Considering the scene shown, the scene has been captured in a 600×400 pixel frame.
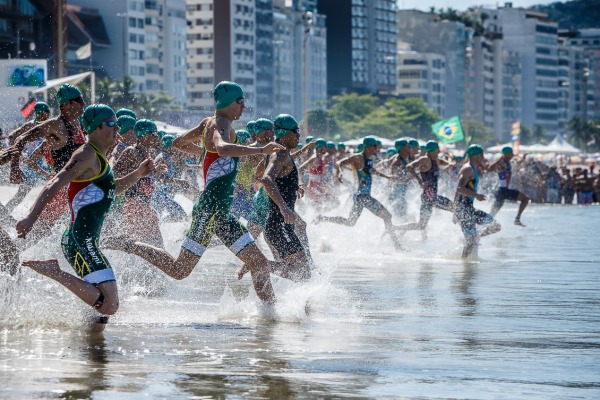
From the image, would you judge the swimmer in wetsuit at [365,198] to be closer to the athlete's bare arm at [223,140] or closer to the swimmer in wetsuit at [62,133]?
the swimmer in wetsuit at [62,133]

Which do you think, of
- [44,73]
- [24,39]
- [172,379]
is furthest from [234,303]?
[24,39]

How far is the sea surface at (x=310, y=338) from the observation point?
748 cm

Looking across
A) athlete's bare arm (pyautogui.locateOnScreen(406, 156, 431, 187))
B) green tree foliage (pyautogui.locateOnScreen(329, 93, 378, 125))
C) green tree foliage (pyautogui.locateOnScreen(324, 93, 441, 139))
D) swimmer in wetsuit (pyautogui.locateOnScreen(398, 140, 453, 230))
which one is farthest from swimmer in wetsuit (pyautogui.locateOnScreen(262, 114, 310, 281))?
green tree foliage (pyautogui.locateOnScreen(329, 93, 378, 125))

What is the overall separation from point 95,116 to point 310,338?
78.1 inches

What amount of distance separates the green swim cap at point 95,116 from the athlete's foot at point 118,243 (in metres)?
1.35

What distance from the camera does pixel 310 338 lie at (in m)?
9.45

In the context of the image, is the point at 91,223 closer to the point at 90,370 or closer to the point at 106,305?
the point at 106,305

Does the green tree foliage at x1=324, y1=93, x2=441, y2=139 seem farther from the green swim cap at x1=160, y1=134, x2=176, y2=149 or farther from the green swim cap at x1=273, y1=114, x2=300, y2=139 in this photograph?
the green swim cap at x1=273, y1=114, x2=300, y2=139

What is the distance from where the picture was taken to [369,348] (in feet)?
29.8

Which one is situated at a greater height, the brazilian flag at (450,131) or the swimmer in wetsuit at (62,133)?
the swimmer in wetsuit at (62,133)

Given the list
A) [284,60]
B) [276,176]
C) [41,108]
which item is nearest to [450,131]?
[41,108]

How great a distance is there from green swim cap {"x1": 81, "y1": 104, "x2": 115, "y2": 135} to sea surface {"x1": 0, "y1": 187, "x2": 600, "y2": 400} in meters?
1.31

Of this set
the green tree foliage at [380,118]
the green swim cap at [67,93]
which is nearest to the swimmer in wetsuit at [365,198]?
the green swim cap at [67,93]

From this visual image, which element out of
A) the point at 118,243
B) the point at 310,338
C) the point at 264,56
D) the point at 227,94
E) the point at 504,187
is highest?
the point at 264,56
